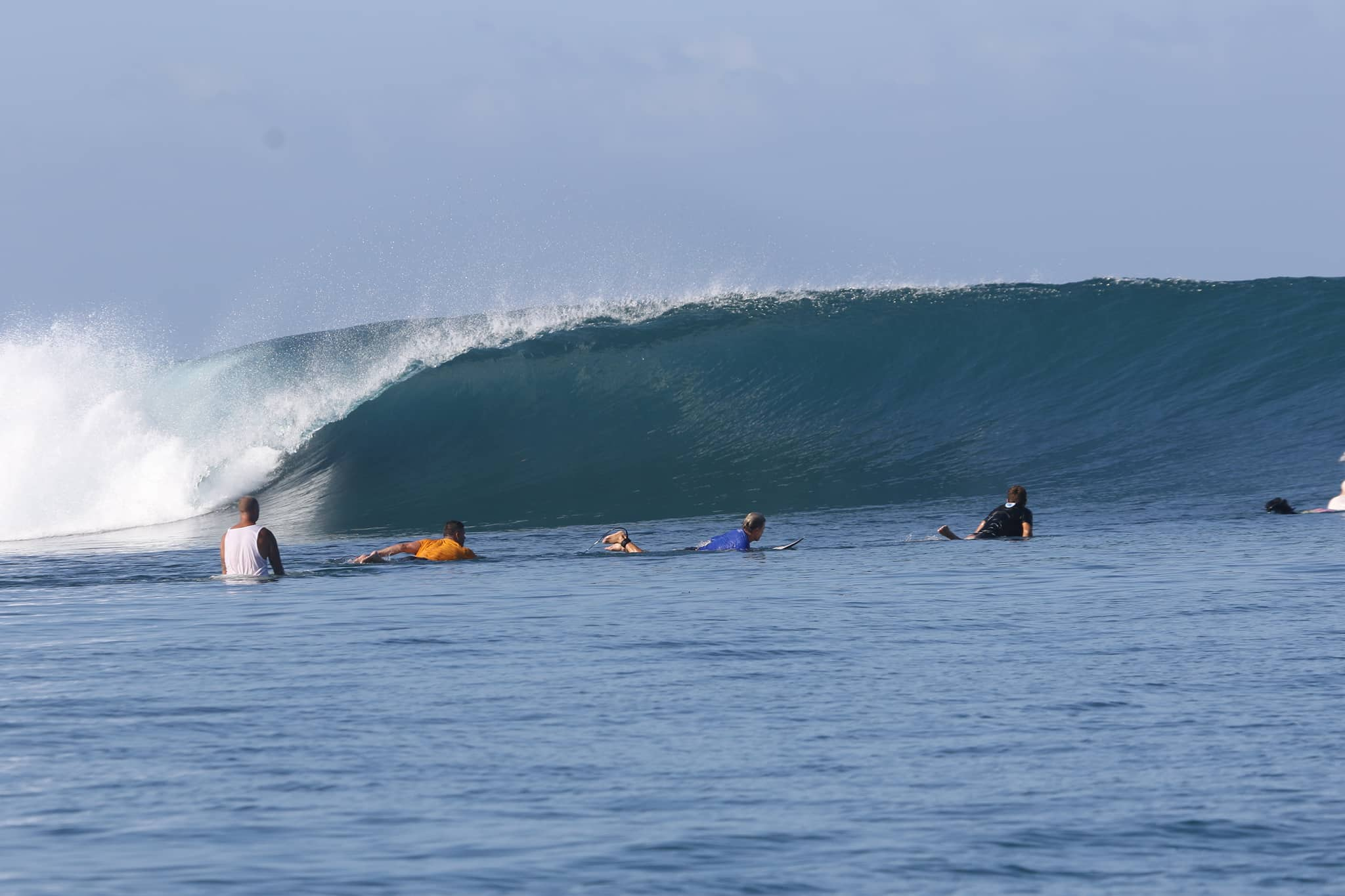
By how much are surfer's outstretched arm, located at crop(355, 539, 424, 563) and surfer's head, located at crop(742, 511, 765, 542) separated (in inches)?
111

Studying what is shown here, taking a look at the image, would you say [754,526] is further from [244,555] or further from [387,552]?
[244,555]

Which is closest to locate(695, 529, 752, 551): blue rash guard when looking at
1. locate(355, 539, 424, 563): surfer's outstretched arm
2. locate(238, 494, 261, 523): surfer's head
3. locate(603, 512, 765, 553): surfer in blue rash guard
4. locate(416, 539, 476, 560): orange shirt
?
locate(603, 512, 765, 553): surfer in blue rash guard

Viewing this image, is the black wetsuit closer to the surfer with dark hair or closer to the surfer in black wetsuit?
the surfer in black wetsuit

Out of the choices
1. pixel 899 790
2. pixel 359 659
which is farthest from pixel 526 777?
pixel 359 659

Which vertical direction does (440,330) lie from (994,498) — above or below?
above

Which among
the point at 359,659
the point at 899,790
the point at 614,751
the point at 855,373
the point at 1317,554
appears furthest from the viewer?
the point at 855,373

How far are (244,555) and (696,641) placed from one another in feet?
15.8

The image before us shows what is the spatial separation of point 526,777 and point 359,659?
104 inches

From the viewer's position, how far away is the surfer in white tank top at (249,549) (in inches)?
456

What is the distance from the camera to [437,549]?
12820 mm

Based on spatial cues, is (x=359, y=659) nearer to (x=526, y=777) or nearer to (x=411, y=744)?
(x=411, y=744)

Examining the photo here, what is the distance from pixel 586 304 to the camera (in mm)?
26219

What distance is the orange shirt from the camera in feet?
41.9

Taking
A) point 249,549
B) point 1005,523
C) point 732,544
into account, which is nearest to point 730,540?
point 732,544
